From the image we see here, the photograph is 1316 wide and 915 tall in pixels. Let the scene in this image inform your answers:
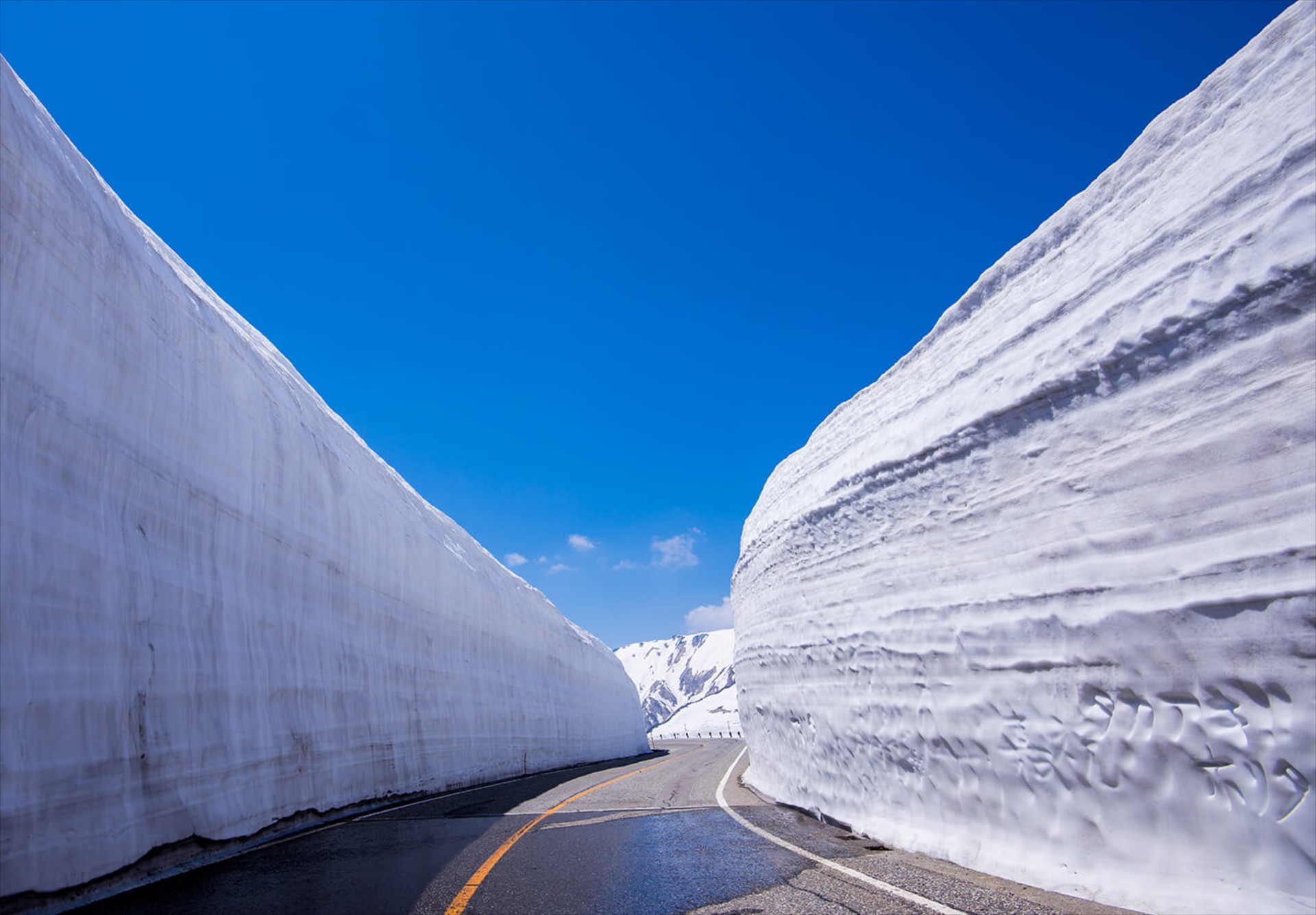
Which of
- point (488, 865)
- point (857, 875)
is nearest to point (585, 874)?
point (488, 865)

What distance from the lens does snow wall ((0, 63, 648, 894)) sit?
5207mm

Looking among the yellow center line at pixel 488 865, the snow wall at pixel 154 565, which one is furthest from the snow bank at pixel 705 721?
the yellow center line at pixel 488 865

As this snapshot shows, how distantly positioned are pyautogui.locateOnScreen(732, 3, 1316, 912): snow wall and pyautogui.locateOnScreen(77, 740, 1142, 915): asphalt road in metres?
0.67

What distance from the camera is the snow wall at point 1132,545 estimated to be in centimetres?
377

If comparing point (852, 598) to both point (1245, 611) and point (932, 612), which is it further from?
point (1245, 611)

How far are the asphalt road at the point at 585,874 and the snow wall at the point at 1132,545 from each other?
668 mm

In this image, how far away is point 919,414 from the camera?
7.71m

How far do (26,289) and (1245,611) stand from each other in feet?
27.8

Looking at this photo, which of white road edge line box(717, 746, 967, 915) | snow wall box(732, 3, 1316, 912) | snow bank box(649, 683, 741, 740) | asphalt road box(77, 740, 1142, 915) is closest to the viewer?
snow wall box(732, 3, 1316, 912)

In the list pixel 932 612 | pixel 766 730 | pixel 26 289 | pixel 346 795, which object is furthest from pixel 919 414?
pixel 346 795

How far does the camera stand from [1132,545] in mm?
4602

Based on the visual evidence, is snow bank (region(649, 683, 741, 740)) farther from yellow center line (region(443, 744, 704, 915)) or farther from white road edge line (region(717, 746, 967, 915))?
white road edge line (region(717, 746, 967, 915))

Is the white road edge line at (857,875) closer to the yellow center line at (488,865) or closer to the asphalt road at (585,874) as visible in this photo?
the asphalt road at (585,874)

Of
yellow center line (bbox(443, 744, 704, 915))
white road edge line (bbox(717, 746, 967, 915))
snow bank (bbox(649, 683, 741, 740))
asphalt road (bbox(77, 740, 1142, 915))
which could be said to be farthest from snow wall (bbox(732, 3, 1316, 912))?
snow bank (bbox(649, 683, 741, 740))
